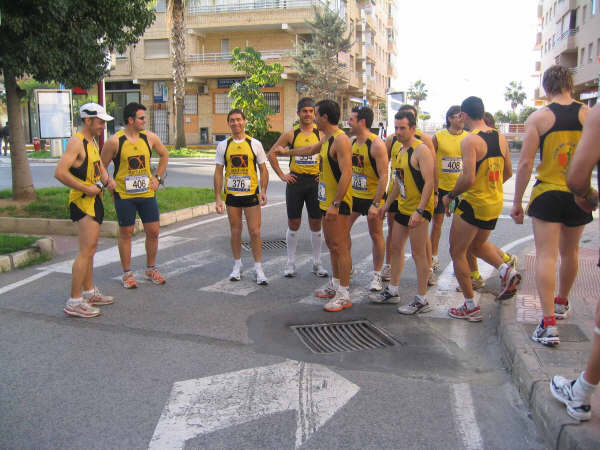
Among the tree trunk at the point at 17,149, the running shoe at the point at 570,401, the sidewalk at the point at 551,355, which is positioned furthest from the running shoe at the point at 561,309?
the tree trunk at the point at 17,149

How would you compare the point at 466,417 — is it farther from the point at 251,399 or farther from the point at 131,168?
the point at 131,168

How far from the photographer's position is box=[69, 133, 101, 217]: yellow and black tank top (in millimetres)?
5453

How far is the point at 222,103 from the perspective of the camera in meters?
44.0

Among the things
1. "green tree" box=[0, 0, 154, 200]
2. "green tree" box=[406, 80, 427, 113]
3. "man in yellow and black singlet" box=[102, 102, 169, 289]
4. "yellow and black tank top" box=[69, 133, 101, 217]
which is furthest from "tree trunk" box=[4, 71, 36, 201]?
"green tree" box=[406, 80, 427, 113]

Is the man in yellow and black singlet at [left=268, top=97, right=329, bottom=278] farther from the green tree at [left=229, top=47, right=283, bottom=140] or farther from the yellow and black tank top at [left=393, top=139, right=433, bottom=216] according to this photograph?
the green tree at [left=229, top=47, right=283, bottom=140]

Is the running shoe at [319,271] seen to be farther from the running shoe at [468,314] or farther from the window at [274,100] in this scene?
the window at [274,100]

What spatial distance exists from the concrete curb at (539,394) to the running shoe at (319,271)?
2553mm

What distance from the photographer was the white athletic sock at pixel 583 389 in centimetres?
308

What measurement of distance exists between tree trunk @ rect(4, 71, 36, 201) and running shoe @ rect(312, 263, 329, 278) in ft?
23.5

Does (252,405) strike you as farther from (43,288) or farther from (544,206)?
(43,288)

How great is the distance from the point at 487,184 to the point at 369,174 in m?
1.54

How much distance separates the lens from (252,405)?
144 inches

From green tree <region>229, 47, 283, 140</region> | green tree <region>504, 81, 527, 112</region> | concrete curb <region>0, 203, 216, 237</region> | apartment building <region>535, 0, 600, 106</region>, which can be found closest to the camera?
concrete curb <region>0, 203, 216, 237</region>

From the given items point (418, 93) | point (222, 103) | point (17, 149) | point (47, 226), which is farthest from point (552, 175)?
point (418, 93)
